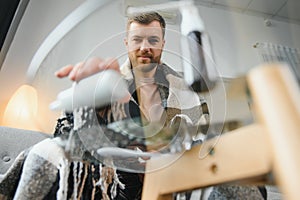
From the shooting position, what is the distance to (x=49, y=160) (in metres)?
0.53

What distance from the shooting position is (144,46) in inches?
20.9

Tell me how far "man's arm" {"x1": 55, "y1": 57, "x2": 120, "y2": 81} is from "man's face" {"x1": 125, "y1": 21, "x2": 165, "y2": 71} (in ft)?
0.21

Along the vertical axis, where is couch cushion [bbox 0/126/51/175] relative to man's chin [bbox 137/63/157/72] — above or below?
above

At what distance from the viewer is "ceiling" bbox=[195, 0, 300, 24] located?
2254 mm

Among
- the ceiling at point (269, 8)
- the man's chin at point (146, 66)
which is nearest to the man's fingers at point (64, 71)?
the man's chin at point (146, 66)

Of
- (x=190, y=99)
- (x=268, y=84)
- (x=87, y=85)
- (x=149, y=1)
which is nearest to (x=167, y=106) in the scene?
(x=190, y=99)

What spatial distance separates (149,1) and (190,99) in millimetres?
529

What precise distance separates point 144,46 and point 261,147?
0.94 feet

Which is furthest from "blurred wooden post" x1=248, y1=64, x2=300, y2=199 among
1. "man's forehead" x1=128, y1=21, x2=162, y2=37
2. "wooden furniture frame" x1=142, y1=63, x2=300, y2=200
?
"man's forehead" x1=128, y1=21, x2=162, y2=37

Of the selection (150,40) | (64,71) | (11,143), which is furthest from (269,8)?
(64,71)

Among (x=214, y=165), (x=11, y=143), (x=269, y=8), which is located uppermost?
(x=269, y=8)

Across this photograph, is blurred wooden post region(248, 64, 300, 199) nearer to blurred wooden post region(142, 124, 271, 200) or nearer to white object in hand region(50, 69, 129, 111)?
blurred wooden post region(142, 124, 271, 200)

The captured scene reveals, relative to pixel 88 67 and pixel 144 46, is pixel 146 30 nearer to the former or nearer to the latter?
pixel 144 46

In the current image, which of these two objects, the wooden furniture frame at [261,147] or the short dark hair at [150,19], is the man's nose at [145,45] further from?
the wooden furniture frame at [261,147]
